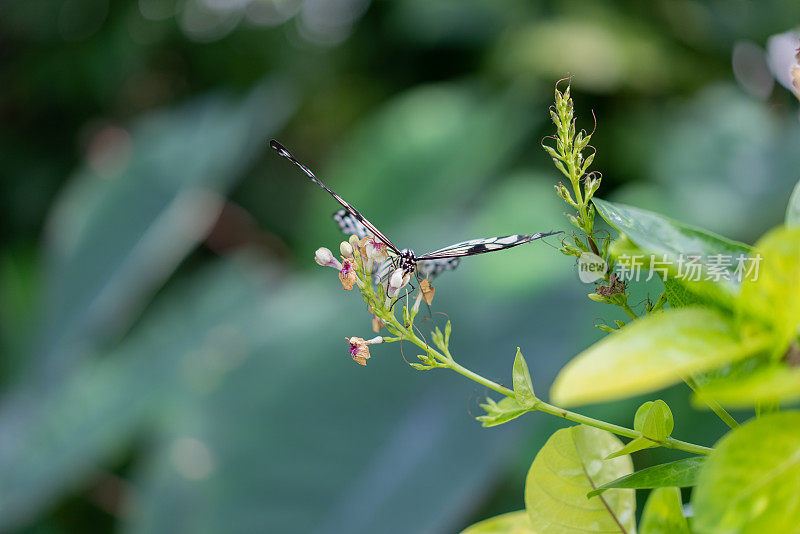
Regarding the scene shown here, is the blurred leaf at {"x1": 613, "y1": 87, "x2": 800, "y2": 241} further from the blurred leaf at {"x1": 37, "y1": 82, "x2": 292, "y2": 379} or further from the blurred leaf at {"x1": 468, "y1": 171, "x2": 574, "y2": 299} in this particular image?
the blurred leaf at {"x1": 37, "y1": 82, "x2": 292, "y2": 379}

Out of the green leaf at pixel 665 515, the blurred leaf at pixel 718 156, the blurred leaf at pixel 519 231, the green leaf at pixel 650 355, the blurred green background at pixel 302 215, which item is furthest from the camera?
the blurred leaf at pixel 718 156

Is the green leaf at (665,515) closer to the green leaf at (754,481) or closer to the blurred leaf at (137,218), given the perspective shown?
the green leaf at (754,481)

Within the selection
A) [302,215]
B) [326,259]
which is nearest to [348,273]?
[326,259]

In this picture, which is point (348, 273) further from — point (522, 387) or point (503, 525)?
point (503, 525)

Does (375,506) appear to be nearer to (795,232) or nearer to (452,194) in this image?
(795,232)

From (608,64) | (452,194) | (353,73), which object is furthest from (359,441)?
(353,73)

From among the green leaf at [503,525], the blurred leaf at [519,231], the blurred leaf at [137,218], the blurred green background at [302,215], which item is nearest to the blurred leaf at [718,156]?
the blurred green background at [302,215]
